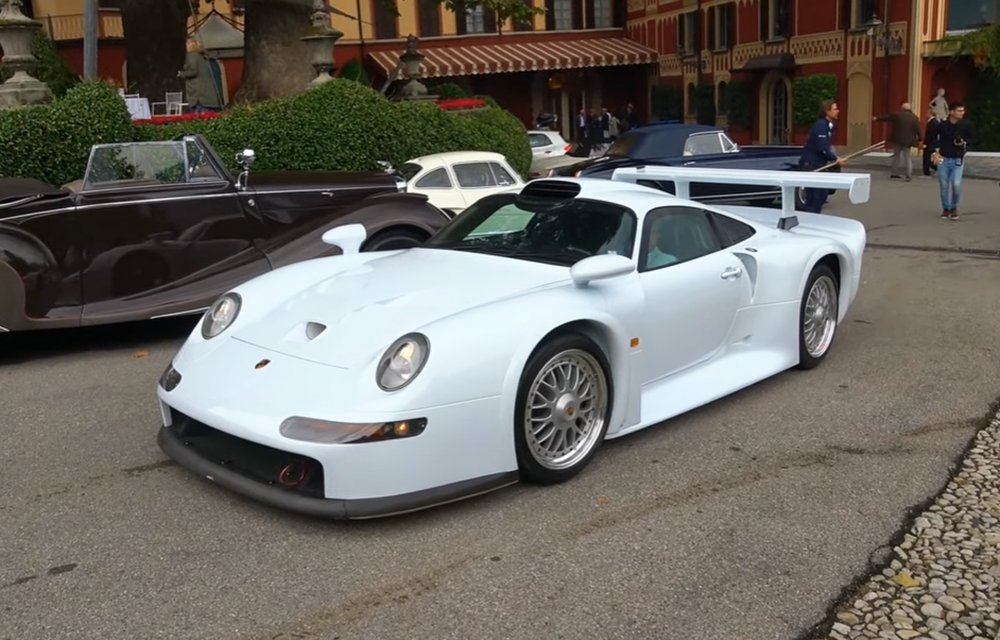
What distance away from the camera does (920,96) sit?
25250 mm

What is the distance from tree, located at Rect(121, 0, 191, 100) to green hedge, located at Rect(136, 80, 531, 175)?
5.67 metres

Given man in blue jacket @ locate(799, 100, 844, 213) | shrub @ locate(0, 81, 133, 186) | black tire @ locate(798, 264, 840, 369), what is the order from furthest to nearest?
man in blue jacket @ locate(799, 100, 844, 213), shrub @ locate(0, 81, 133, 186), black tire @ locate(798, 264, 840, 369)

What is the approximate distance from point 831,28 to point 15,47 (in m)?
24.2

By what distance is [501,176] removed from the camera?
12.4 meters

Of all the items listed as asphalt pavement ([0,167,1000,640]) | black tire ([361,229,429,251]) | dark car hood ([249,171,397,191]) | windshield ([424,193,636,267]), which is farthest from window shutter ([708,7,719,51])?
windshield ([424,193,636,267])

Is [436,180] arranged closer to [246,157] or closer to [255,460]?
[246,157]

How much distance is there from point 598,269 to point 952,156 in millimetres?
10644

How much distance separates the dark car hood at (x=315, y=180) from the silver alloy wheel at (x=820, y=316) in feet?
13.6

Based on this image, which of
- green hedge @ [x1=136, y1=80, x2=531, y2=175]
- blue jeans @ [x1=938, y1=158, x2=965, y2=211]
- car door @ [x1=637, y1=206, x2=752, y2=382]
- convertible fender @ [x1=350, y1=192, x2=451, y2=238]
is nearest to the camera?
car door @ [x1=637, y1=206, x2=752, y2=382]

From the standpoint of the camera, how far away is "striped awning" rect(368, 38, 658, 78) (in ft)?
116

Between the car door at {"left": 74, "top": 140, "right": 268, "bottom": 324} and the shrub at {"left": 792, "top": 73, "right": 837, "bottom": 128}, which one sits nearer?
the car door at {"left": 74, "top": 140, "right": 268, "bottom": 324}

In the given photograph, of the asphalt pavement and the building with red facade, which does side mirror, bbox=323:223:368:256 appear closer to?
the asphalt pavement

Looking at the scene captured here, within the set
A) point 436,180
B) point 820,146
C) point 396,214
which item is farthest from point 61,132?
point 820,146

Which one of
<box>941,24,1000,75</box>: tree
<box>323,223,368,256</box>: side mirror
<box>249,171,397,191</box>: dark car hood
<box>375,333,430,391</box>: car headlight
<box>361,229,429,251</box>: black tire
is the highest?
<box>941,24,1000,75</box>: tree
